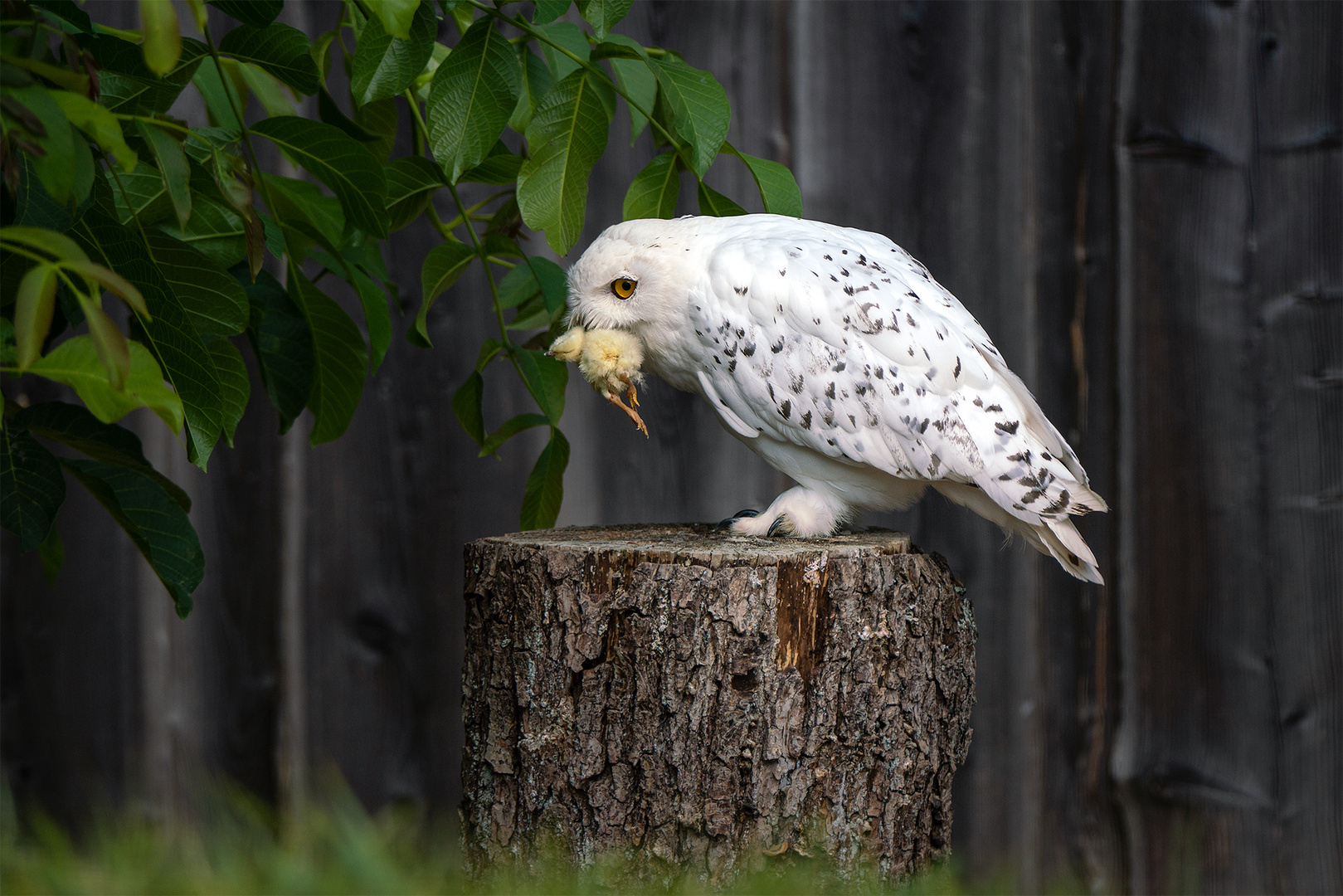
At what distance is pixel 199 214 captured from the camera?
1183 mm

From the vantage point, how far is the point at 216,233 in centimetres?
121

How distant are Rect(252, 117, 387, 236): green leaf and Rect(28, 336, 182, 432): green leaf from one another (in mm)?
424

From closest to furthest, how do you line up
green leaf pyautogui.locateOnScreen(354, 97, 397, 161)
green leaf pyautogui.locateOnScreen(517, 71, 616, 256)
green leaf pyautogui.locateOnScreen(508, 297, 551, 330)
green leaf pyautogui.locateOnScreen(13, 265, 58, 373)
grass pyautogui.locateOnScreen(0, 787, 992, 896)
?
green leaf pyautogui.locateOnScreen(13, 265, 58, 373)
grass pyautogui.locateOnScreen(0, 787, 992, 896)
green leaf pyautogui.locateOnScreen(517, 71, 616, 256)
green leaf pyautogui.locateOnScreen(354, 97, 397, 161)
green leaf pyautogui.locateOnScreen(508, 297, 551, 330)

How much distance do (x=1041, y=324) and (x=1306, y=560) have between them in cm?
66

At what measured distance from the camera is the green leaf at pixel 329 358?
1.30 metres

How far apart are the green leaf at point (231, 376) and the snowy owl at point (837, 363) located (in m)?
0.53

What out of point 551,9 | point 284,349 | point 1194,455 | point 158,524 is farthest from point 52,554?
point 1194,455

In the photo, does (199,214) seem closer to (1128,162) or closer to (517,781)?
(517,781)

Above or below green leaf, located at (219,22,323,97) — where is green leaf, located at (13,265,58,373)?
below

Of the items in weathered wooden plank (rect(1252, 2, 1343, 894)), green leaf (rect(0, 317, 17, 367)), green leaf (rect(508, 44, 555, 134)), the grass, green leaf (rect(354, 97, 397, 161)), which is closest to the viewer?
green leaf (rect(0, 317, 17, 367))

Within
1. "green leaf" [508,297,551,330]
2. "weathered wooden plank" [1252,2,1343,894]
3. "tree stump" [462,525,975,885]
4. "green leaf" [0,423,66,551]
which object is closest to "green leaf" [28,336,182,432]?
"green leaf" [0,423,66,551]

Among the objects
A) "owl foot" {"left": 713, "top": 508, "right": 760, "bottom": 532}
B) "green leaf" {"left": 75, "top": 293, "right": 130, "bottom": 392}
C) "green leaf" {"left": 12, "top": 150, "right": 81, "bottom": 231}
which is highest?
"green leaf" {"left": 12, "top": 150, "right": 81, "bottom": 231}

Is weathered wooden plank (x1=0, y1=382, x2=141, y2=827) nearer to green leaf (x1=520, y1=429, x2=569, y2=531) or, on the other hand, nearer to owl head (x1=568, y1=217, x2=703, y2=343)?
green leaf (x1=520, y1=429, x2=569, y2=531)

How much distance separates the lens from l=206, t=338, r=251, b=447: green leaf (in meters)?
1.09
